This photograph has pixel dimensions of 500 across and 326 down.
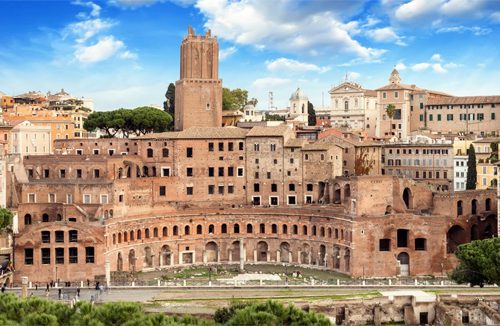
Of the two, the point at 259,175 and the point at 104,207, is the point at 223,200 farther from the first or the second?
the point at 104,207

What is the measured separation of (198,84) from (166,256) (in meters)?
20.5

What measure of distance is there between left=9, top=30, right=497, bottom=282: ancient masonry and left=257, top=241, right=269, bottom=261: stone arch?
0.10 meters

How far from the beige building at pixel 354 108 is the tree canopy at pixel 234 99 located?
44.2 ft

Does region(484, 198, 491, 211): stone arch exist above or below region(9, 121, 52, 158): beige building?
below

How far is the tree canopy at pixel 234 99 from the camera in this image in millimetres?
102750

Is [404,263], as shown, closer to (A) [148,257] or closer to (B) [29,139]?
(A) [148,257]

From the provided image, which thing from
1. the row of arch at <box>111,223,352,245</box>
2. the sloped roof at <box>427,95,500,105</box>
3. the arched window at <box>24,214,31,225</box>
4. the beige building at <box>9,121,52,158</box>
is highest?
the sloped roof at <box>427,95,500,105</box>

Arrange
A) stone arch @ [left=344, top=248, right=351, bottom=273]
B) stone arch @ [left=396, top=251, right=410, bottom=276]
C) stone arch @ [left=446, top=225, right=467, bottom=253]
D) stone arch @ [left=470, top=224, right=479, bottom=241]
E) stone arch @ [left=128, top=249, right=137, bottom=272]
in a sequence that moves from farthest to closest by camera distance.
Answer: stone arch @ [left=128, top=249, right=137, bottom=272] < stone arch @ [left=470, top=224, right=479, bottom=241] < stone arch @ [left=446, top=225, right=467, bottom=253] < stone arch @ [left=344, top=248, right=351, bottom=273] < stone arch @ [left=396, top=251, right=410, bottom=276]

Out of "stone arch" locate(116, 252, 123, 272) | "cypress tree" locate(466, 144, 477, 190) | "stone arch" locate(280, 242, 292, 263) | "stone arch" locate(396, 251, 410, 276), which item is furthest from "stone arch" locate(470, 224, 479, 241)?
"stone arch" locate(116, 252, 123, 272)

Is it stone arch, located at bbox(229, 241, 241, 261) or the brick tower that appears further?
the brick tower

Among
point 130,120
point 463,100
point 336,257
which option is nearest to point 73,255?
point 336,257

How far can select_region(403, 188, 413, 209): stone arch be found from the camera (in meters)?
69.4

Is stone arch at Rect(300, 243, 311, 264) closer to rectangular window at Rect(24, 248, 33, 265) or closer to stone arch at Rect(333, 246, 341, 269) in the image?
stone arch at Rect(333, 246, 341, 269)

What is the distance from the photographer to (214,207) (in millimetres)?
73062
